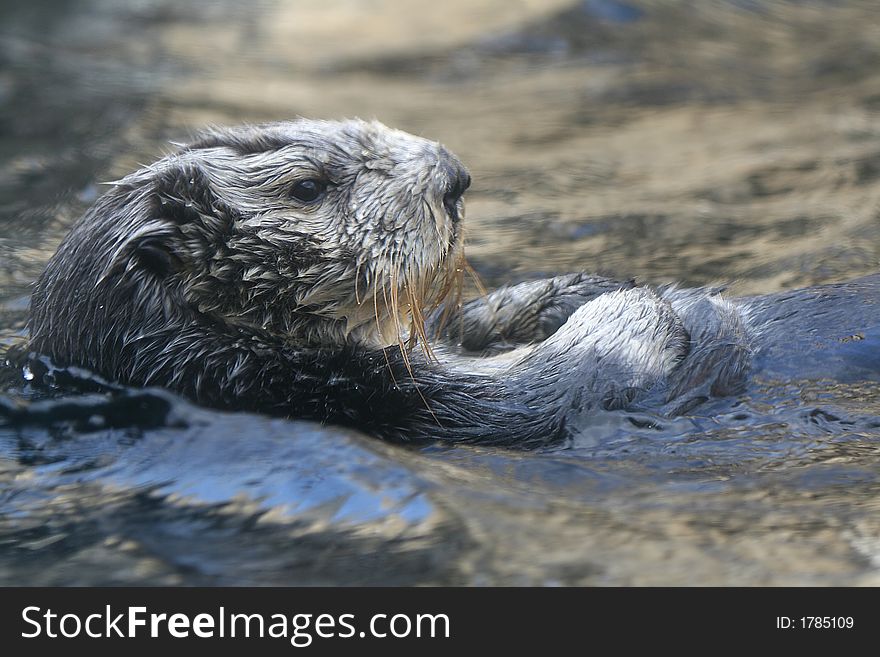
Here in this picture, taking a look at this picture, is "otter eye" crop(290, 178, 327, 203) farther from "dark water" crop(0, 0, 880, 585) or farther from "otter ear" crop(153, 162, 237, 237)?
"dark water" crop(0, 0, 880, 585)

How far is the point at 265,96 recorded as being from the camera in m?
8.62

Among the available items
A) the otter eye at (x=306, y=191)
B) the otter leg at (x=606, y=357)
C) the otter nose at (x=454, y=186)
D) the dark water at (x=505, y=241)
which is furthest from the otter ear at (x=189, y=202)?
the otter leg at (x=606, y=357)

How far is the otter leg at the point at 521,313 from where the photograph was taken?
13.8 feet

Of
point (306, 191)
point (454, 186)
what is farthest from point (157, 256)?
point (454, 186)

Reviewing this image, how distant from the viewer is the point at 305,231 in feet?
11.5

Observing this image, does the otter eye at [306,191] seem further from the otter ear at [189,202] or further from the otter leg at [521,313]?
the otter leg at [521,313]

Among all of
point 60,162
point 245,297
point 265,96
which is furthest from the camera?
point 265,96

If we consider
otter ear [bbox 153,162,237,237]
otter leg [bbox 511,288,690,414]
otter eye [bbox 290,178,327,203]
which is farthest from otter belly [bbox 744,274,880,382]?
otter ear [bbox 153,162,237,237]

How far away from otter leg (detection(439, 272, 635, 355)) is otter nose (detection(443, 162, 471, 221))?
2.37 feet

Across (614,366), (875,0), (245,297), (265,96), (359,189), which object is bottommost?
(614,366)

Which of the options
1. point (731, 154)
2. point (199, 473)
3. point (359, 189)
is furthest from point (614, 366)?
point (731, 154)
